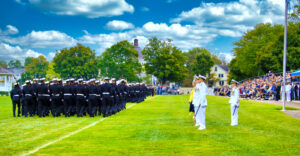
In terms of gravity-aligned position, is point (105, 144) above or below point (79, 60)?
below

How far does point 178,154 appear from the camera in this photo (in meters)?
8.35

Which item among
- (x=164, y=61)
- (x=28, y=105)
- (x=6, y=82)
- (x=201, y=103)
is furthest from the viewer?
(x=164, y=61)

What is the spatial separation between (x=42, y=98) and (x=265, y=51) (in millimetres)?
52666

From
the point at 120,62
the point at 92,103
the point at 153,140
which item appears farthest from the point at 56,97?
the point at 120,62

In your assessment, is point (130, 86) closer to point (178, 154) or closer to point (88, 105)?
point (88, 105)

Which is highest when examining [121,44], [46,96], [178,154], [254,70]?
[121,44]

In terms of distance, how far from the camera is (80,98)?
18188 mm

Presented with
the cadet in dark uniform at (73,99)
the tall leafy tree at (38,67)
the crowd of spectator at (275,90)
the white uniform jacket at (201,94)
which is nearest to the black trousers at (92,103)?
the cadet in dark uniform at (73,99)

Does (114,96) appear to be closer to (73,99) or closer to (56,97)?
(73,99)

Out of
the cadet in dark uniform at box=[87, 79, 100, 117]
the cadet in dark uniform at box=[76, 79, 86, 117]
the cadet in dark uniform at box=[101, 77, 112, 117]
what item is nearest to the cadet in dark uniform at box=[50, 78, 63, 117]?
the cadet in dark uniform at box=[76, 79, 86, 117]

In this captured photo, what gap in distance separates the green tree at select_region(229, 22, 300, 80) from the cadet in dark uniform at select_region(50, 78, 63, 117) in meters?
43.5

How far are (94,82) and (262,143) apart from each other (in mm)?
11169

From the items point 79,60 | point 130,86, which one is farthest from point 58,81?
point 79,60

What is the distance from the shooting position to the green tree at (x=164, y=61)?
3681 inches
